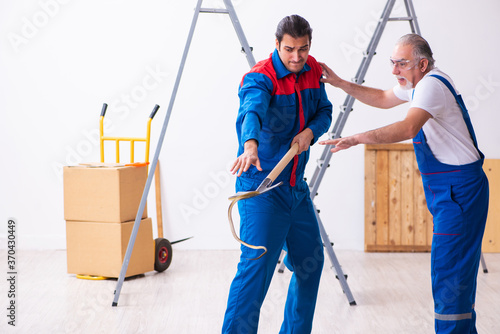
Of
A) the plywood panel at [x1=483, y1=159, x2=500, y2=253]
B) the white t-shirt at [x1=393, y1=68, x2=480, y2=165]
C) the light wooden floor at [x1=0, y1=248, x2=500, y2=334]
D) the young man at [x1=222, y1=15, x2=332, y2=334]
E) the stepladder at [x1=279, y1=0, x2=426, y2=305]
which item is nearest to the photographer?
the young man at [x1=222, y1=15, x2=332, y2=334]

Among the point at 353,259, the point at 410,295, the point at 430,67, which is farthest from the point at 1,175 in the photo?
the point at 430,67

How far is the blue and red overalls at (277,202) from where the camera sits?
83.2 inches

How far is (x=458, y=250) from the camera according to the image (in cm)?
227

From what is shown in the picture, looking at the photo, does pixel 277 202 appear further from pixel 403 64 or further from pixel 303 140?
pixel 403 64

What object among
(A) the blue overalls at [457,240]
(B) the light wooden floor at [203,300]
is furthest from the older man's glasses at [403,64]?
(B) the light wooden floor at [203,300]

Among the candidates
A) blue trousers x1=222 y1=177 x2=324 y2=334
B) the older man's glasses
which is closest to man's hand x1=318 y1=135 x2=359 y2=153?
blue trousers x1=222 y1=177 x2=324 y2=334

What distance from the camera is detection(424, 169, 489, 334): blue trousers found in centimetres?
226

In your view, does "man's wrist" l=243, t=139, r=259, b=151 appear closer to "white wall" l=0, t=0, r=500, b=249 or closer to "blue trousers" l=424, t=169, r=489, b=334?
"blue trousers" l=424, t=169, r=489, b=334

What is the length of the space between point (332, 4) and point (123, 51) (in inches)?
73.2

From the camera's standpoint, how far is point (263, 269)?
212cm

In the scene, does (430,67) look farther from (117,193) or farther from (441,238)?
(117,193)

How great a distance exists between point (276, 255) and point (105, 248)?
222 centimetres

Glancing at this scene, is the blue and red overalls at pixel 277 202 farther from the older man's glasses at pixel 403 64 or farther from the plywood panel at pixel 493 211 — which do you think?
the plywood panel at pixel 493 211

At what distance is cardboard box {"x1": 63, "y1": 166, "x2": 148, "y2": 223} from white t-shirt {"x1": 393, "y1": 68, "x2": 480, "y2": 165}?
2388 mm
